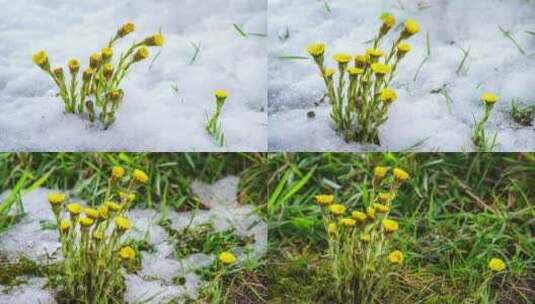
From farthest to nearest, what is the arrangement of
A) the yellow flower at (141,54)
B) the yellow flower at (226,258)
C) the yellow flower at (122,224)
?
the yellow flower at (141,54), the yellow flower at (226,258), the yellow flower at (122,224)

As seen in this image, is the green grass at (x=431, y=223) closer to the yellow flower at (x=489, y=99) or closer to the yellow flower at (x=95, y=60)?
the yellow flower at (x=489, y=99)

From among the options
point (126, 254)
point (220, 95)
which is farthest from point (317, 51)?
point (126, 254)

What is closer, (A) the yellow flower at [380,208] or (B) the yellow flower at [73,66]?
(A) the yellow flower at [380,208]

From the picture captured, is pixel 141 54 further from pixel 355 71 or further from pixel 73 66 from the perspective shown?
pixel 355 71

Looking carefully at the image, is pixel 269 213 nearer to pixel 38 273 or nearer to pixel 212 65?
pixel 212 65

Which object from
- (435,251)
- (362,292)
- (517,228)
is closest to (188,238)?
(362,292)

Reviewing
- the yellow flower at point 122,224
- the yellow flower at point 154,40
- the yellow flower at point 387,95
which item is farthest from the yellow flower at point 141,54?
the yellow flower at point 387,95
